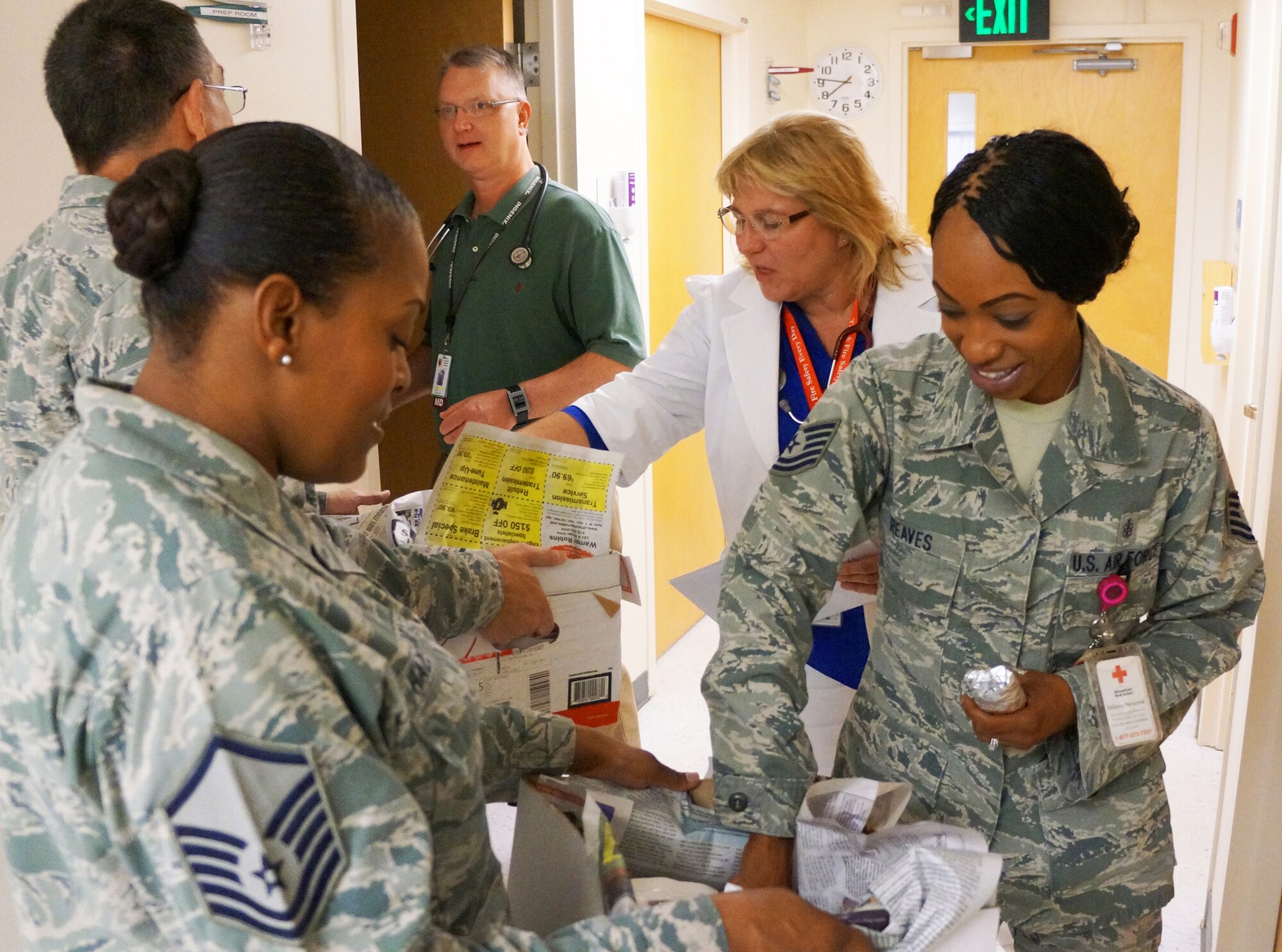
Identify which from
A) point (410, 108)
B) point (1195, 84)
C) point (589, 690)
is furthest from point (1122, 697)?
point (1195, 84)

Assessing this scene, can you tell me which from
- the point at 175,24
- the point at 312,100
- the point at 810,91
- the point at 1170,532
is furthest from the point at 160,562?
the point at 810,91

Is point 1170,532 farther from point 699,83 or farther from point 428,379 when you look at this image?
point 699,83

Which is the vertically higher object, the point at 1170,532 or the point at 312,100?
the point at 312,100

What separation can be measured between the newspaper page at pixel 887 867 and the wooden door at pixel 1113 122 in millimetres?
5106

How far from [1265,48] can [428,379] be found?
2436 mm

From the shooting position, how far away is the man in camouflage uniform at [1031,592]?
1.27m

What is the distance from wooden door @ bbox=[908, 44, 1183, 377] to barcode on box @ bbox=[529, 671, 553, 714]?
16.1ft

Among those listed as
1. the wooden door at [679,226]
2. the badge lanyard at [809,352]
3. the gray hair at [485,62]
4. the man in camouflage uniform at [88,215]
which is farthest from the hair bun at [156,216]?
the wooden door at [679,226]

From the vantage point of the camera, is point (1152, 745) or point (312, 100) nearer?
point (1152, 745)

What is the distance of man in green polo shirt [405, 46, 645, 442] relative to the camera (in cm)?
269

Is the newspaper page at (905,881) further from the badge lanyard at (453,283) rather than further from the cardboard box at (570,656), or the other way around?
the badge lanyard at (453,283)

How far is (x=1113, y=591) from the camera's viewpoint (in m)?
1.28

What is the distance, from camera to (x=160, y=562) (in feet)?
2.43

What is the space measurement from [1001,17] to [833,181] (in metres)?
4.46
